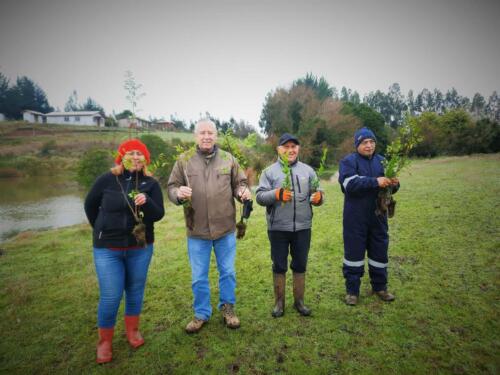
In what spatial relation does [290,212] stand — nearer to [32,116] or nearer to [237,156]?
[237,156]

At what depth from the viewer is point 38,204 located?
859 inches

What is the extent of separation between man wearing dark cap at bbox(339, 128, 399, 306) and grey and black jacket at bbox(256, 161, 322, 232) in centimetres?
67

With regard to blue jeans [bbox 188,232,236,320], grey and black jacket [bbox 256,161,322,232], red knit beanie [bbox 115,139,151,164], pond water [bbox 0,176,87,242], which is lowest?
pond water [bbox 0,176,87,242]

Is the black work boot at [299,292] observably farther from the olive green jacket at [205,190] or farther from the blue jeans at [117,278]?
the blue jeans at [117,278]

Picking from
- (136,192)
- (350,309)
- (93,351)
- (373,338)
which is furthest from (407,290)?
(93,351)

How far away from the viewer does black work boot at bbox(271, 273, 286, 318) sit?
12.7ft

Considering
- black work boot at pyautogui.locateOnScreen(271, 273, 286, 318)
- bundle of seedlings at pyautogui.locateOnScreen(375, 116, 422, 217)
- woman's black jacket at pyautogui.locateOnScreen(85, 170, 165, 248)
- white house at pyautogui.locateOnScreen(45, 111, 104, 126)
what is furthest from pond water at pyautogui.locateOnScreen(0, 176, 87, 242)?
white house at pyautogui.locateOnScreen(45, 111, 104, 126)

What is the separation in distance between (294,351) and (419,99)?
131 m

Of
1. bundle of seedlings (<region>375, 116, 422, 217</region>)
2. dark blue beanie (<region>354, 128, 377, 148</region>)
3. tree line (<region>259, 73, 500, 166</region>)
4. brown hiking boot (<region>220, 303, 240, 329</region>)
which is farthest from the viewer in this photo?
tree line (<region>259, 73, 500, 166</region>)

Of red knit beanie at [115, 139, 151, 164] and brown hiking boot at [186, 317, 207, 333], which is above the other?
red knit beanie at [115, 139, 151, 164]

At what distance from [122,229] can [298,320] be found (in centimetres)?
275

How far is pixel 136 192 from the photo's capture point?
313 cm

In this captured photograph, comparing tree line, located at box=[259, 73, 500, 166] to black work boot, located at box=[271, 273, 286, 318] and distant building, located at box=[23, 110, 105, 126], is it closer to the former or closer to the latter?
black work boot, located at box=[271, 273, 286, 318]

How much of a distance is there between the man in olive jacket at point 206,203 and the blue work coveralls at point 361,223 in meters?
1.63
